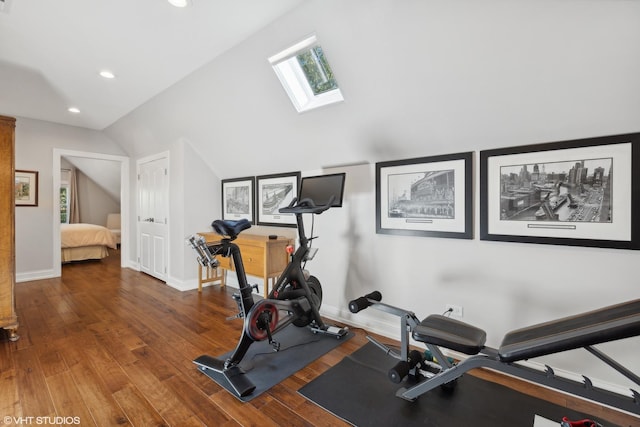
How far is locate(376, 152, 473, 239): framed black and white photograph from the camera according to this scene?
230cm

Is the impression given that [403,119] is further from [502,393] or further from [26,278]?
[26,278]

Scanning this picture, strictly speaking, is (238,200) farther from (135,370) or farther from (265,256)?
(135,370)

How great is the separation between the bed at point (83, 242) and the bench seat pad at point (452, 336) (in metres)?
6.99

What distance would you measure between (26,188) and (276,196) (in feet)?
14.1

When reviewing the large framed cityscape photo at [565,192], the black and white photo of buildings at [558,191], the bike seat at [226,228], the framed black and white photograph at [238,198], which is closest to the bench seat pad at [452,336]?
the large framed cityscape photo at [565,192]

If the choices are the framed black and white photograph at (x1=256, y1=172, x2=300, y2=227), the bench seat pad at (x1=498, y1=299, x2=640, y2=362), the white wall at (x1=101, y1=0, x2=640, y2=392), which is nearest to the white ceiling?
the white wall at (x1=101, y1=0, x2=640, y2=392)

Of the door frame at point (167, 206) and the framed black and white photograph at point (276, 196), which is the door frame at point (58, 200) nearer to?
the door frame at point (167, 206)

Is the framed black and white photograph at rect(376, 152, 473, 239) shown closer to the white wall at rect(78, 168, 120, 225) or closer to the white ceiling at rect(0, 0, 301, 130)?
the white ceiling at rect(0, 0, 301, 130)

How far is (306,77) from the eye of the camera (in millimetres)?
2771

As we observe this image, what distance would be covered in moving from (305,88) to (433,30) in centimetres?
135

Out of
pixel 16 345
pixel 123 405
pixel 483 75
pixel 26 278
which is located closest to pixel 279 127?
pixel 483 75

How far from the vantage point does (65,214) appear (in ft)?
26.8

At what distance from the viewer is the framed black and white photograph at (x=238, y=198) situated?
4.07 metres

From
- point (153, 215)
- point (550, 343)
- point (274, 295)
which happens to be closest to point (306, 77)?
point (274, 295)
